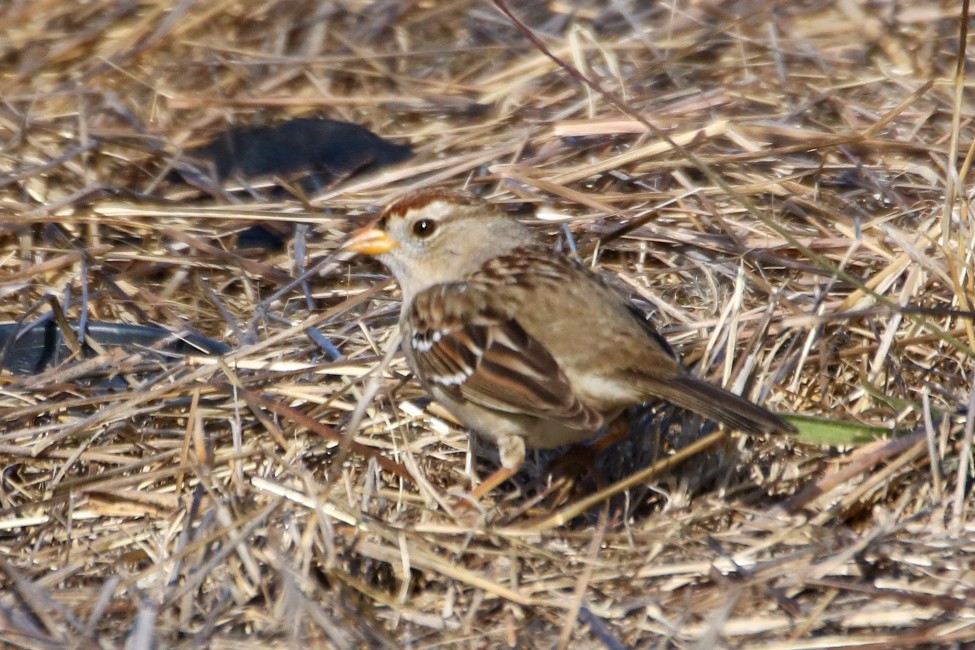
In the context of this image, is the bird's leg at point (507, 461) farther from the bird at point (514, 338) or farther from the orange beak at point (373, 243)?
the orange beak at point (373, 243)

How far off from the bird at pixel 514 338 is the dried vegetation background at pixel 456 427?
207 mm

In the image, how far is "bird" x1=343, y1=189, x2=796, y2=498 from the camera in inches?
117

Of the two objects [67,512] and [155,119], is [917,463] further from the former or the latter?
[155,119]

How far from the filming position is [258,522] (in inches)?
111

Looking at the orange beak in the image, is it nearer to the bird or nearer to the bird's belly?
the bird

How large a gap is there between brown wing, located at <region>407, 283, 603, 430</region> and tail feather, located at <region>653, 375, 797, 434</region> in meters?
0.18

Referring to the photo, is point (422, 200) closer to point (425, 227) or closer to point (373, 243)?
point (425, 227)

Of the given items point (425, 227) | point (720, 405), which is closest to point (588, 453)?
point (720, 405)

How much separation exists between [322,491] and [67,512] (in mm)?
686

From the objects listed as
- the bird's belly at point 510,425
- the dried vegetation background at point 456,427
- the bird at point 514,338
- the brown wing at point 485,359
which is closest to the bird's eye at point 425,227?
the bird at point 514,338

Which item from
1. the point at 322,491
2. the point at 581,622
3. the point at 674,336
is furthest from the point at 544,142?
the point at 581,622

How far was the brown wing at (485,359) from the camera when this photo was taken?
9.78 ft

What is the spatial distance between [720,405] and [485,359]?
621 mm

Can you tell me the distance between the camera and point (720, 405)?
111 inches
